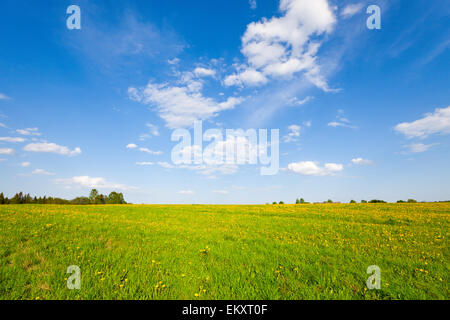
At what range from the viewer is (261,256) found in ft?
25.6

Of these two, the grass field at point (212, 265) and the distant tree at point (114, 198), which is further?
the distant tree at point (114, 198)

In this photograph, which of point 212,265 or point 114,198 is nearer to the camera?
point 212,265

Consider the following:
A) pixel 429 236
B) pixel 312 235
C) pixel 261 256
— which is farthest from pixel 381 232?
pixel 261 256

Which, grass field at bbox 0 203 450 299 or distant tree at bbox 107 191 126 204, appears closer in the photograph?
grass field at bbox 0 203 450 299

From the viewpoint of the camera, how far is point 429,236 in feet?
35.3

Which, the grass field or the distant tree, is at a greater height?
the grass field

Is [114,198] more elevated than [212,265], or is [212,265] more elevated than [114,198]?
[212,265]

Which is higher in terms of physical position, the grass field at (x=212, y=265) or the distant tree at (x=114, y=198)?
the grass field at (x=212, y=265)
